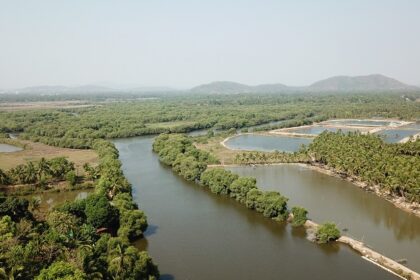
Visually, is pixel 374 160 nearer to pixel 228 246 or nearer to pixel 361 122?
pixel 228 246

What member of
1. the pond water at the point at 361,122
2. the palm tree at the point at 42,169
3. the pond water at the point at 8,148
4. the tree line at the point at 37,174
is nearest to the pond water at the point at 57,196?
the tree line at the point at 37,174

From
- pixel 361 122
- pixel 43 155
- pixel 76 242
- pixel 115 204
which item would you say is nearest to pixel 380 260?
pixel 76 242

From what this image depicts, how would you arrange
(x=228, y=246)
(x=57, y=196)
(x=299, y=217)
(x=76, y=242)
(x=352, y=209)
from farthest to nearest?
(x=57, y=196)
(x=352, y=209)
(x=299, y=217)
(x=228, y=246)
(x=76, y=242)

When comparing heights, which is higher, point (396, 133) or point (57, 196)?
point (396, 133)

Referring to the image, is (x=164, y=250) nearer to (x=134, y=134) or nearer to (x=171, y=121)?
(x=134, y=134)

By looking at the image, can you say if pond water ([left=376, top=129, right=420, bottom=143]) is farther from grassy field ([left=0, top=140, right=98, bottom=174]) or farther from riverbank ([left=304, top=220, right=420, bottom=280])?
grassy field ([left=0, top=140, right=98, bottom=174])

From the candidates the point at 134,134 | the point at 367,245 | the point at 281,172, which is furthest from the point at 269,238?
the point at 134,134

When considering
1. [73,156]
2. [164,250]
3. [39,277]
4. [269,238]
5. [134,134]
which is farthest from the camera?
[134,134]
